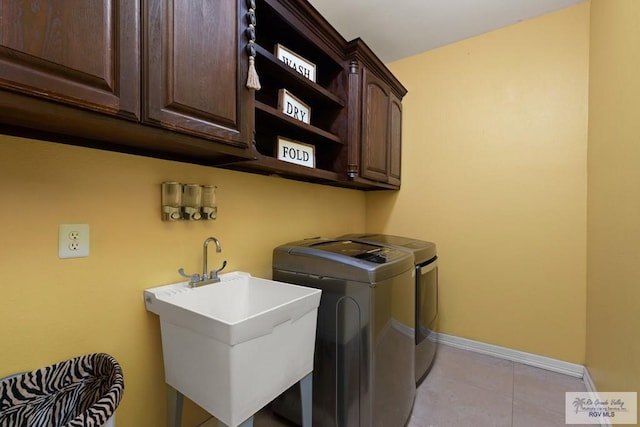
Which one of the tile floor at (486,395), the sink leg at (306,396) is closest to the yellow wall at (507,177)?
the tile floor at (486,395)

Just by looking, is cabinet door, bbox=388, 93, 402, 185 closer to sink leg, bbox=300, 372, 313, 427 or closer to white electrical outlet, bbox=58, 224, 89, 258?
sink leg, bbox=300, 372, 313, 427

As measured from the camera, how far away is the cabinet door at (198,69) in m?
0.81

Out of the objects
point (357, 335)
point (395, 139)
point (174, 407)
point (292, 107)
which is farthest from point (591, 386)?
point (292, 107)

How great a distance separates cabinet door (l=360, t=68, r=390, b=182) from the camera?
187 centimetres

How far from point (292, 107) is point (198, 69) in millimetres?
686

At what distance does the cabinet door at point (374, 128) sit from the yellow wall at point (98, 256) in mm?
915

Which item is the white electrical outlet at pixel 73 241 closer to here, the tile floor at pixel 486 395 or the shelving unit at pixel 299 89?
the shelving unit at pixel 299 89

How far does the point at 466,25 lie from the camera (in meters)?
2.08

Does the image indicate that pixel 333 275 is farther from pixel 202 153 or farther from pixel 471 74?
pixel 471 74

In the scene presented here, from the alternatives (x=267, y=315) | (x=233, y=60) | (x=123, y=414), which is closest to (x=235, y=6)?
(x=233, y=60)

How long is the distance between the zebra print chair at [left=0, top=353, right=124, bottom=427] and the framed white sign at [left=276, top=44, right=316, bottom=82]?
1.48 meters

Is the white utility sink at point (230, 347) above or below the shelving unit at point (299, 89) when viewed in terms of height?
below

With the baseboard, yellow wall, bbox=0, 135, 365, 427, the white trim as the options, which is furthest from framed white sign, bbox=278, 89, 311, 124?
the white trim

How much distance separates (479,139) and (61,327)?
105 inches
